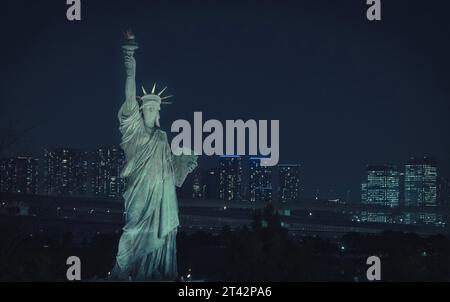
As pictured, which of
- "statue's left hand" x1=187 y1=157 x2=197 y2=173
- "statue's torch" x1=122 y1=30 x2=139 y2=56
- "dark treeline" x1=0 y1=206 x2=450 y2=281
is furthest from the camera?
"statue's left hand" x1=187 y1=157 x2=197 y2=173

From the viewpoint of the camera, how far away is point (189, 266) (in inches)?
1898

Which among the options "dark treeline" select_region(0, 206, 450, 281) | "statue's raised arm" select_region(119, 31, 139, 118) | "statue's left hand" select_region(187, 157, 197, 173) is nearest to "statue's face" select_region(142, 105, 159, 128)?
"statue's raised arm" select_region(119, 31, 139, 118)

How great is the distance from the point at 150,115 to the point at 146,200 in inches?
89.1

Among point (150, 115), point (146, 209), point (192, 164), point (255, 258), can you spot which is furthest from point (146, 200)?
point (255, 258)

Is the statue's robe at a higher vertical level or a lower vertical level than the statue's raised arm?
lower

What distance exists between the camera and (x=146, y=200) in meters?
29.7

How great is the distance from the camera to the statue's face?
2959cm

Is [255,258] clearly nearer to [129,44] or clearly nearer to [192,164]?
[192,164]

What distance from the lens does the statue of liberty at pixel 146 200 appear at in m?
29.5

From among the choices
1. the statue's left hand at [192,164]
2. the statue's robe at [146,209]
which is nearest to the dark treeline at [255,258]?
the statue's robe at [146,209]

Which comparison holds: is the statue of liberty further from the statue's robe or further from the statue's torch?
the statue's torch
